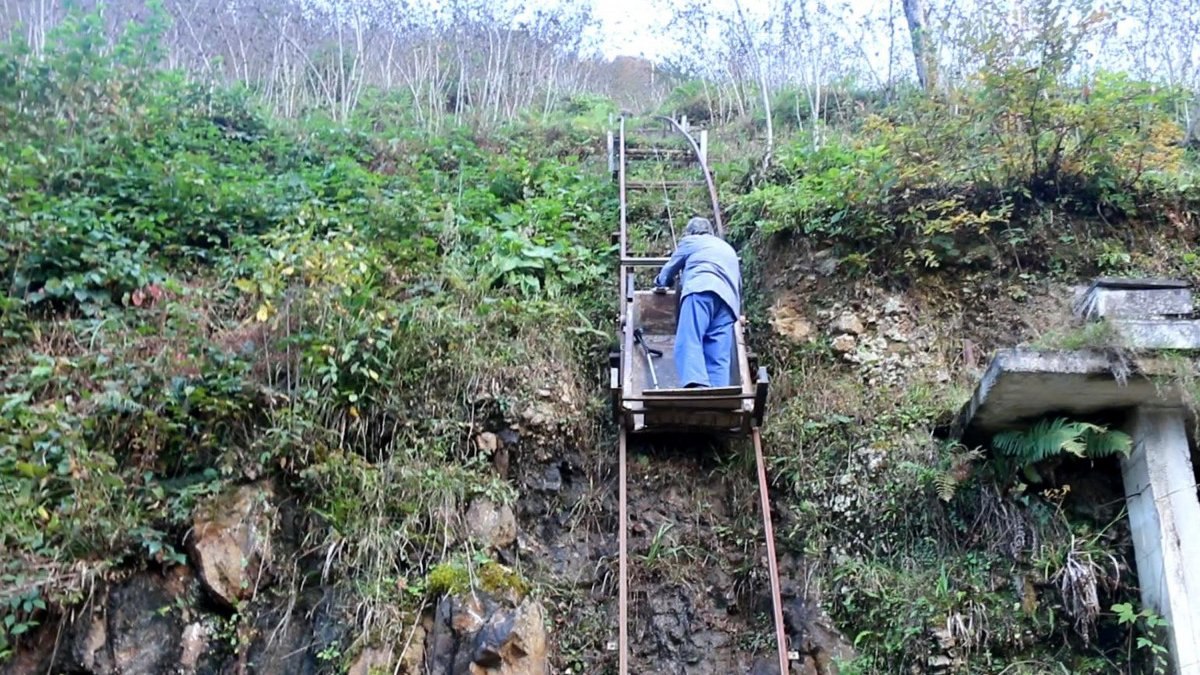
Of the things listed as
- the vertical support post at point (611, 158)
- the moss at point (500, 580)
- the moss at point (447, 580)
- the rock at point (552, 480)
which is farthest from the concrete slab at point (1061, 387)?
the vertical support post at point (611, 158)

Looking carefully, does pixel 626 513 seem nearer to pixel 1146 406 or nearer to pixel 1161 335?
pixel 1146 406

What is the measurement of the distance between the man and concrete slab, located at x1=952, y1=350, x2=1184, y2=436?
169 centimetres

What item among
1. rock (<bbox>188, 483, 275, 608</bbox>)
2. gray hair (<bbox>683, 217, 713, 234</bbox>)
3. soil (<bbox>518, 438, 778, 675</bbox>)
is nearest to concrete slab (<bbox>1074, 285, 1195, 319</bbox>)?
soil (<bbox>518, 438, 778, 675</bbox>)

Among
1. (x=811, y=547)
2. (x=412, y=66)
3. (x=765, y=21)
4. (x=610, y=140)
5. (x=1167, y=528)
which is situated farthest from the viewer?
(x=412, y=66)

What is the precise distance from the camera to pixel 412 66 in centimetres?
1340

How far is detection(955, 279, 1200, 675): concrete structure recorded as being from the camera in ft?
16.1

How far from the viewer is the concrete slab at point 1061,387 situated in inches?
195

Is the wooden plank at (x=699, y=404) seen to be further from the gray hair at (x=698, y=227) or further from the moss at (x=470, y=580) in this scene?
the gray hair at (x=698, y=227)

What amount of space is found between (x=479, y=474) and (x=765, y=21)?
29.3 ft

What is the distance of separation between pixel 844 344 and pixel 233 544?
14.8 ft

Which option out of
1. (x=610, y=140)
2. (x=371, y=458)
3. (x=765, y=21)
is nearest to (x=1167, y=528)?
(x=371, y=458)

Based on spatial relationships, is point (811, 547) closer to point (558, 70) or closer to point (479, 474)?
point (479, 474)

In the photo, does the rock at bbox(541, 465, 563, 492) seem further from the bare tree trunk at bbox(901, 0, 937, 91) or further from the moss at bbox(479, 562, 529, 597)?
the bare tree trunk at bbox(901, 0, 937, 91)

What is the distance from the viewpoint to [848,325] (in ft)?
22.9
